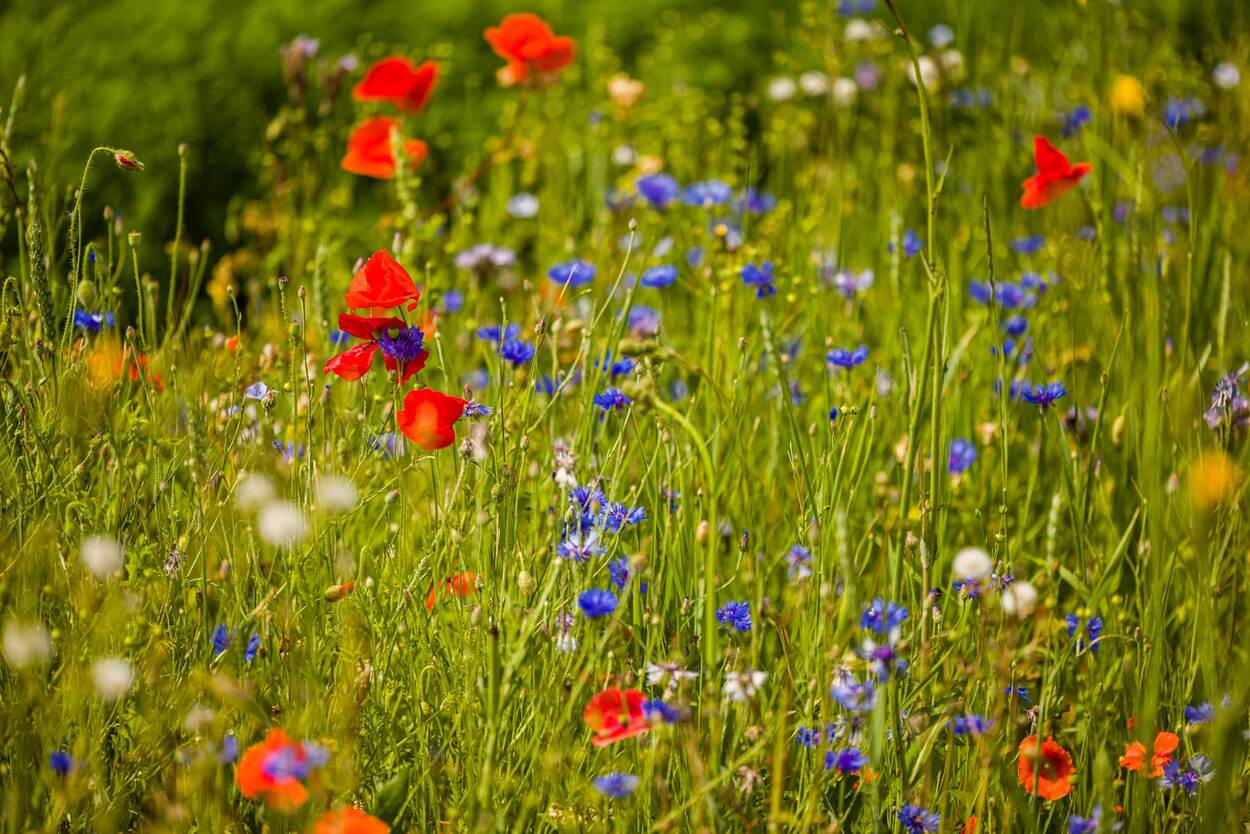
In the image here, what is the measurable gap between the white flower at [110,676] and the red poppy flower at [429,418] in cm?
39

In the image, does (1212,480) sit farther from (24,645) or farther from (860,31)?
(860,31)

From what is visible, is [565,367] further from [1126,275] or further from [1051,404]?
[1126,275]

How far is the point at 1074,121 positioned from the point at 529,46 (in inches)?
56.7

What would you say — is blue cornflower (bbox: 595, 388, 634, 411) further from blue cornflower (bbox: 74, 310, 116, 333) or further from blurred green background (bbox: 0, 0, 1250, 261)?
blurred green background (bbox: 0, 0, 1250, 261)

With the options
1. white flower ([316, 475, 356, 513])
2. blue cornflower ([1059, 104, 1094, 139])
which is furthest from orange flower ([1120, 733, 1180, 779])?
blue cornflower ([1059, 104, 1094, 139])

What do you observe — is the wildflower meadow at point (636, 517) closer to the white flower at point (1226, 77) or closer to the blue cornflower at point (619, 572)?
the blue cornflower at point (619, 572)

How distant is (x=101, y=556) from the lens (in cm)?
135

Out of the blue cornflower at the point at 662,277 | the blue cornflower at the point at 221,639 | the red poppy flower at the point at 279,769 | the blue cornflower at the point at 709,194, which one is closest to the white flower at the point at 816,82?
the blue cornflower at the point at 709,194

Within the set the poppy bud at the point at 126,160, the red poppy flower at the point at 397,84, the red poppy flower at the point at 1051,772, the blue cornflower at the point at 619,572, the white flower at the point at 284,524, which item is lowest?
the red poppy flower at the point at 1051,772

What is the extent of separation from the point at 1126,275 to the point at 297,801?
1946mm

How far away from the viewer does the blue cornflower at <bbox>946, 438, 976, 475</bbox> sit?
202cm

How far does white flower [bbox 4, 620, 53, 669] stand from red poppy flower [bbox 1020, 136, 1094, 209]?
1396 millimetres

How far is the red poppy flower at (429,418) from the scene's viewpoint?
1.40 metres

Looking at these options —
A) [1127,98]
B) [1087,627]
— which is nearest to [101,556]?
[1087,627]
